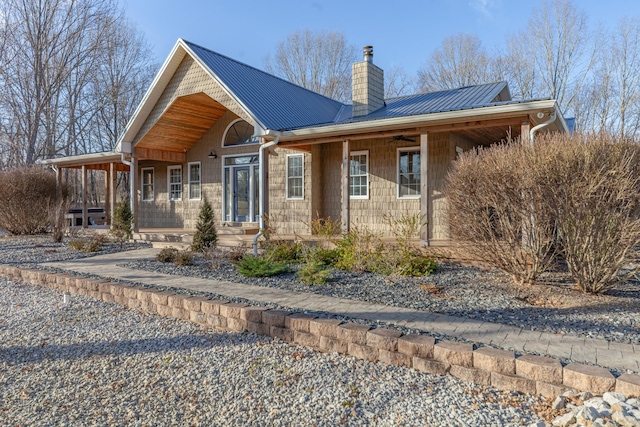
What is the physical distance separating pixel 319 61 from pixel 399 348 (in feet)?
99.9

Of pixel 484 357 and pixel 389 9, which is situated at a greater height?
pixel 389 9

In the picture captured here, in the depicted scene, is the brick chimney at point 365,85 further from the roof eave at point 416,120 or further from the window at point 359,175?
the roof eave at point 416,120

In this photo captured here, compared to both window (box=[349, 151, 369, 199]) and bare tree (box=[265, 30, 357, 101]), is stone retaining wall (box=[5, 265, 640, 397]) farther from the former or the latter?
bare tree (box=[265, 30, 357, 101])

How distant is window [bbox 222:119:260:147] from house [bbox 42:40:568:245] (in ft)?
0.11

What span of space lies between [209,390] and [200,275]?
3.78 m

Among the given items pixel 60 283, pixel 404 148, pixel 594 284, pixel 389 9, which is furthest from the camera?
pixel 389 9

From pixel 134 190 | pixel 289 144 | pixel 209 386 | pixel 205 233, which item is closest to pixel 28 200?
pixel 134 190

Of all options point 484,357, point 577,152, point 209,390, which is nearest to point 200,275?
point 209,390

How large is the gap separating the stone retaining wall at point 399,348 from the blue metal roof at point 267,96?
563 centimetres

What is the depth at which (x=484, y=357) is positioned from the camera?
3.15 meters

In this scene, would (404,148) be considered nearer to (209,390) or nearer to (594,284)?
(594,284)

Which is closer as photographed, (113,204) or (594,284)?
(594,284)

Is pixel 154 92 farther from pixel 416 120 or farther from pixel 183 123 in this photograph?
pixel 416 120

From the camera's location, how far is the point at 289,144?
1036 centimetres
